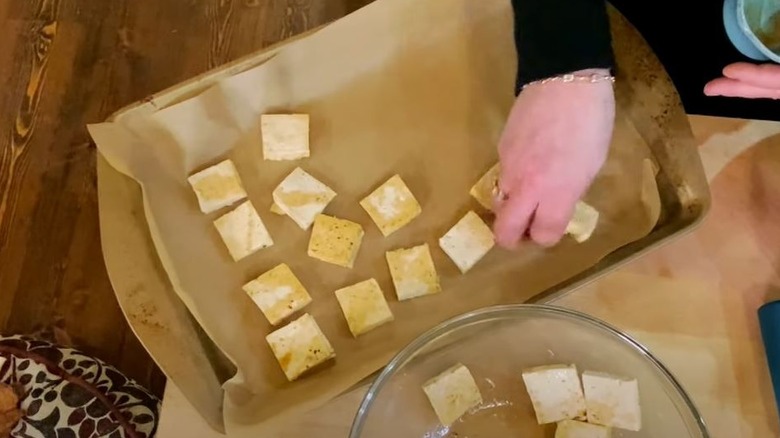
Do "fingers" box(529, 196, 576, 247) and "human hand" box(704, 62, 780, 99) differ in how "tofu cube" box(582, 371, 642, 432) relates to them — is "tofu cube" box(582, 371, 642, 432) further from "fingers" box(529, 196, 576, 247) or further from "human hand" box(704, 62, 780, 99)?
"human hand" box(704, 62, 780, 99)

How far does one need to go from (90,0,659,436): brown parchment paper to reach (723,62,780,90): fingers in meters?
0.17

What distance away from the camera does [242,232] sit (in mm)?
979

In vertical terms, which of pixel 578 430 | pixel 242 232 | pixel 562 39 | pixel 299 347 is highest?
pixel 562 39

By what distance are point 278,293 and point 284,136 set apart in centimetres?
19

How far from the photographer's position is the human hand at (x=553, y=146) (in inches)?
32.3

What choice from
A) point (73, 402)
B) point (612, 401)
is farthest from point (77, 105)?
point (612, 401)

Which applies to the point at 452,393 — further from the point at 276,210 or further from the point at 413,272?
the point at 276,210

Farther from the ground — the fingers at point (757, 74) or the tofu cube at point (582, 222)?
the fingers at point (757, 74)

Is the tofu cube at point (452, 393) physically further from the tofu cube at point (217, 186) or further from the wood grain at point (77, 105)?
the wood grain at point (77, 105)

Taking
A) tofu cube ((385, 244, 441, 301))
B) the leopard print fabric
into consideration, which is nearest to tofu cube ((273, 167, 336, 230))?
tofu cube ((385, 244, 441, 301))

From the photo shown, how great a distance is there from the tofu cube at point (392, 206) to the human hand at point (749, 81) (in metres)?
0.35

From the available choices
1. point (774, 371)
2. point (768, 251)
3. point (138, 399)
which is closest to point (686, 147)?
point (768, 251)

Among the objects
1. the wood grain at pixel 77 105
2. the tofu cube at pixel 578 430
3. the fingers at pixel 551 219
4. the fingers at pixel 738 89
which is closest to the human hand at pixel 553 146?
the fingers at pixel 551 219

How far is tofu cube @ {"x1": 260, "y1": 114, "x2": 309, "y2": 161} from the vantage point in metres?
1.00
